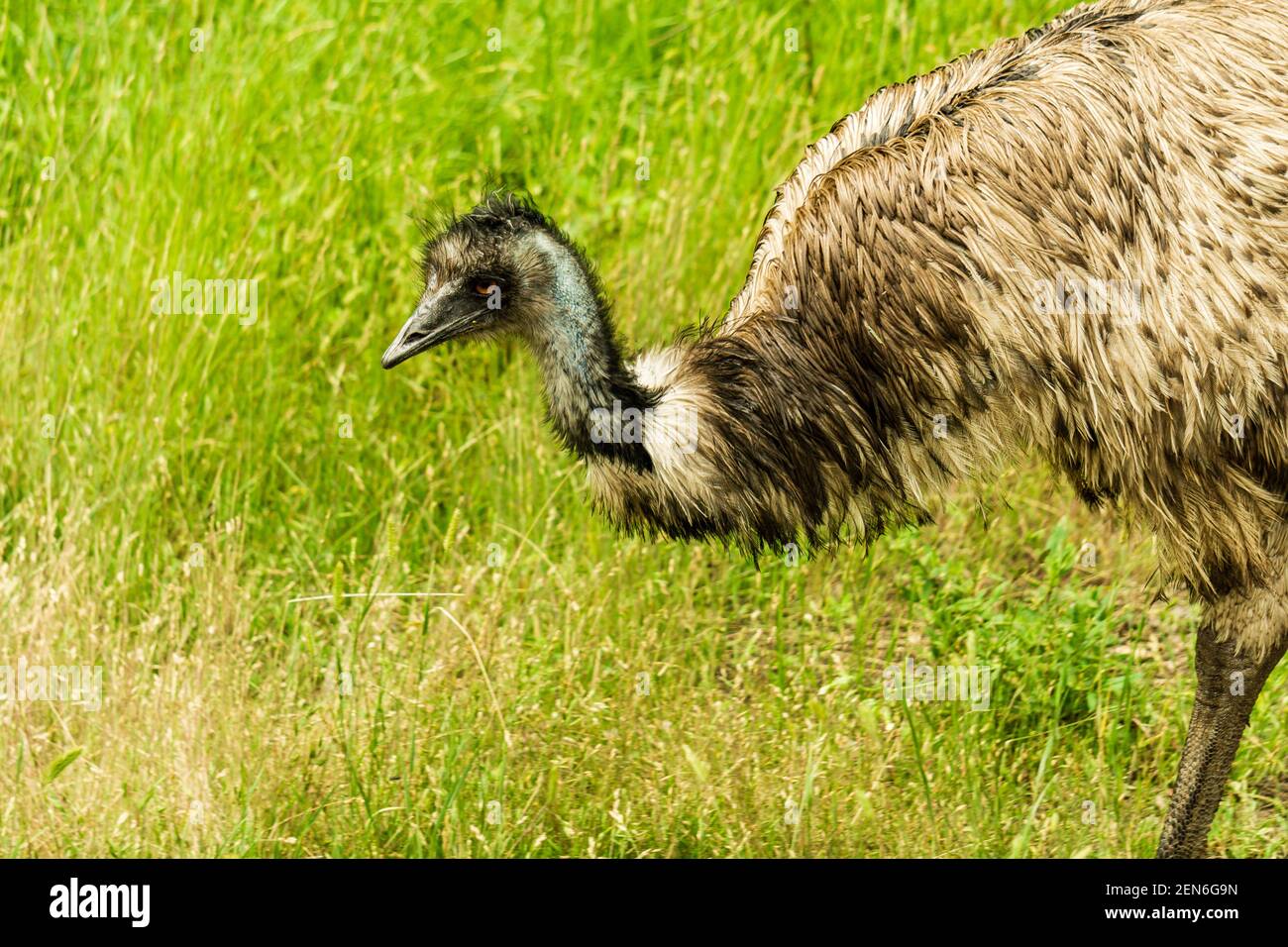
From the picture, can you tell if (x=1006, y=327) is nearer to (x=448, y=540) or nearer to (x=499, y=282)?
(x=499, y=282)

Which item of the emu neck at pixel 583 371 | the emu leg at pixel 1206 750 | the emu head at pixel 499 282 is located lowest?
the emu leg at pixel 1206 750

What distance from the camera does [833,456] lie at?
4.38 meters

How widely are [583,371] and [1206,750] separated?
1.89 m


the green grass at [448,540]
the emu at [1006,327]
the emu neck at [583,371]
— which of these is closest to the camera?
the emu at [1006,327]

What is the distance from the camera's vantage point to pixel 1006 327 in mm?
4184

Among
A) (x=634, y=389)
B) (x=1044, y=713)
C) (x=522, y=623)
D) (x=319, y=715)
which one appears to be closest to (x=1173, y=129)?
(x=634, y=389)

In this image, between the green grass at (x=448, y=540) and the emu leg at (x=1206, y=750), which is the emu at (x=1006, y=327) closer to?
the emu leg at (x=1206, y=750)

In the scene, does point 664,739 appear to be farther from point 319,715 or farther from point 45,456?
point 45,456

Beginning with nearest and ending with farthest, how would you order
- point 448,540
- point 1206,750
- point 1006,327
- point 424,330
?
point 1006,327
point 424,330
point 1206,750
point 448,540

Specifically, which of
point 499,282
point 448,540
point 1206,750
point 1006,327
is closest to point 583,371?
point 499,282

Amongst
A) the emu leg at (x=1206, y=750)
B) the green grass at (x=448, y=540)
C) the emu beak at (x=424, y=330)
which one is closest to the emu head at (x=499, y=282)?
the emu beak at (x=424, y=330)

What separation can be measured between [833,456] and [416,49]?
3142mm

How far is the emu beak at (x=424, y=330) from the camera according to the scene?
14.3 feet

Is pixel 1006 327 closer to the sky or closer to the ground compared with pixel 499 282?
closer to the ground
